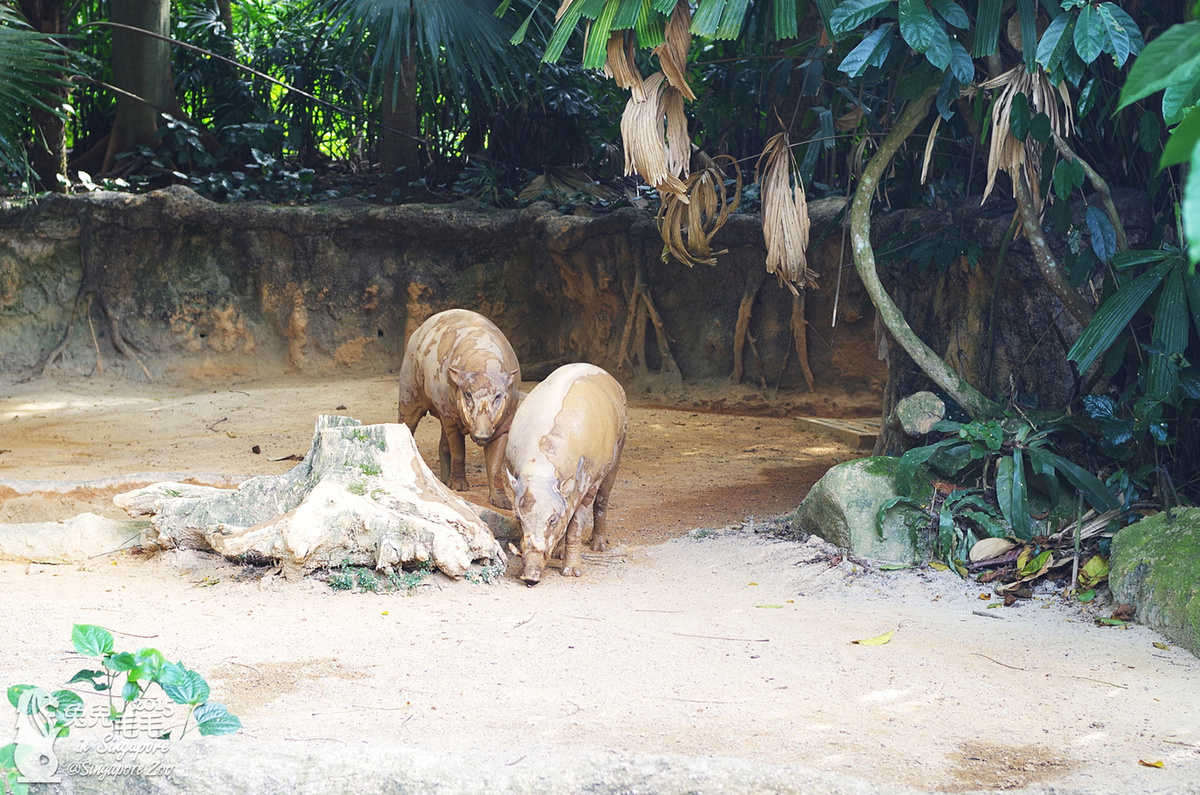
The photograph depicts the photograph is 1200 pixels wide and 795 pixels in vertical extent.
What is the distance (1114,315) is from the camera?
4.40 metres

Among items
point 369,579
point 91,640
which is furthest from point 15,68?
point 91,640

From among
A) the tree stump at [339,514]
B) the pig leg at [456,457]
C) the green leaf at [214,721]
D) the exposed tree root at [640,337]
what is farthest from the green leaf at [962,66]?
the exposed tree root at [640,337]

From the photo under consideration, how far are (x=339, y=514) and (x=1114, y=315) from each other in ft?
11.5

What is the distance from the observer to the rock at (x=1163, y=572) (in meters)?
3.53

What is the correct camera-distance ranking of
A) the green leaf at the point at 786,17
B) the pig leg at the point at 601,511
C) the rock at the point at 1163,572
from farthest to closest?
the pig leg at the point at 601,511 < the green leaf at the point at 786,17 < the rock at the point at 1163,572

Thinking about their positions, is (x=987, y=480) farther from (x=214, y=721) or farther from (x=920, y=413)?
(x=214, y=721)

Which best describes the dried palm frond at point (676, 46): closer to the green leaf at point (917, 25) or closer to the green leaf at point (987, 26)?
the green leaf at point (917, 25)

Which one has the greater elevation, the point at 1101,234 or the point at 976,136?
the point at 976,136

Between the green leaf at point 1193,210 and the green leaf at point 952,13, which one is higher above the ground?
the green leaf at point 952,13

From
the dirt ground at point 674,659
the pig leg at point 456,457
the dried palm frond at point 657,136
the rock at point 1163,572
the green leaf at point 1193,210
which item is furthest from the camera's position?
the pig leg at point 456,457

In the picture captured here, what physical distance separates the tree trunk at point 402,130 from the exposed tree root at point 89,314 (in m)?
3.38

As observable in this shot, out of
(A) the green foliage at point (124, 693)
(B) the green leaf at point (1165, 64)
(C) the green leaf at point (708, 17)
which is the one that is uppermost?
(C) the green leaf at point (708, 17)

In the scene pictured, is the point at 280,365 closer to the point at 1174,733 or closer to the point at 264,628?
the point at 264,628

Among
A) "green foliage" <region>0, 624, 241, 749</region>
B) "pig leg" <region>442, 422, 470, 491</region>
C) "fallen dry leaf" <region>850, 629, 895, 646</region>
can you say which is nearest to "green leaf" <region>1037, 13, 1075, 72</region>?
"fallen dry leaf" <region>850, 629, 895, 646</region>
